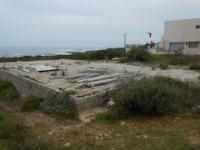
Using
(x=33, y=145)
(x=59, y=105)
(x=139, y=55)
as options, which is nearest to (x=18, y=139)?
(x=33, y=145)

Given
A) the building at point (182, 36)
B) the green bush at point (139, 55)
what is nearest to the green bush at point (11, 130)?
the green bush at point (139, 55)

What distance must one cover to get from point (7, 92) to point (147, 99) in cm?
565

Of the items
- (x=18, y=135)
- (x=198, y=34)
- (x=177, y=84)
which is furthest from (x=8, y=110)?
(x=198, y=34)

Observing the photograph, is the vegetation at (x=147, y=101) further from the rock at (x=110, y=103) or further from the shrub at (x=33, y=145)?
the shrub at (x=33, y=145)

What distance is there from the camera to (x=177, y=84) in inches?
281

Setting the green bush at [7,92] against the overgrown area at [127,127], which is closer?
the overgrown area at [127,127]

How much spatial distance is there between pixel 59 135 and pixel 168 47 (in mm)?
26791

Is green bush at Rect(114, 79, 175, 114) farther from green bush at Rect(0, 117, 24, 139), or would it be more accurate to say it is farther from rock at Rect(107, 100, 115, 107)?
green bush at Rect(0, 117, 24, 139)

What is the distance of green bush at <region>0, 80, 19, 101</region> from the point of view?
27.2 feet

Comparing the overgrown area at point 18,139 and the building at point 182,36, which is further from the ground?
the building at point 182,36

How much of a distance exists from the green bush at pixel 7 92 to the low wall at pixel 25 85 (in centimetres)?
17

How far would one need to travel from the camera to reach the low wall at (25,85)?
7.37 meters

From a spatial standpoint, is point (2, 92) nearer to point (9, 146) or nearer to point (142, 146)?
point (9, 146)

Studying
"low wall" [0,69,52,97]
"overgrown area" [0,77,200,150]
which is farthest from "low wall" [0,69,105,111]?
"overgrown area" [0,77,200,150]
